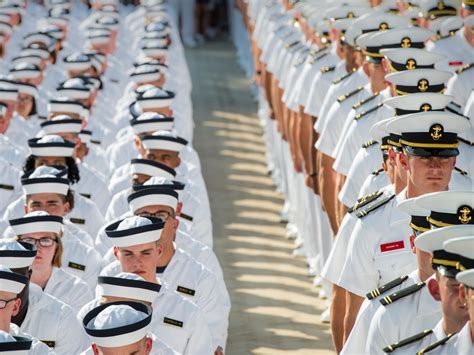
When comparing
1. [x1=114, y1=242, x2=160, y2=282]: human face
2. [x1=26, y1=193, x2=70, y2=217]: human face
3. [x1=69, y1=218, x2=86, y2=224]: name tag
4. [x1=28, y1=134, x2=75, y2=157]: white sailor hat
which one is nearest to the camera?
[x1=114, y1=242, x2=160, y2=282]: human face

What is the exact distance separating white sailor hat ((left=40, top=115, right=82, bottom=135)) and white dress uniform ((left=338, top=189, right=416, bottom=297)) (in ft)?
14.0

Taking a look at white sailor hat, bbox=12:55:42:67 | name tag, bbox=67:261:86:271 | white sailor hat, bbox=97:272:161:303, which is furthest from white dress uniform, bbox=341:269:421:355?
white sailor hat, bbox=12:55:42:67

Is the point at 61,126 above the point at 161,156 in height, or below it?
above

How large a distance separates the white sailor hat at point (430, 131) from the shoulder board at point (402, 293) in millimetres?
786

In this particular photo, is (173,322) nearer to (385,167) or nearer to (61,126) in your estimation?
(385,167)

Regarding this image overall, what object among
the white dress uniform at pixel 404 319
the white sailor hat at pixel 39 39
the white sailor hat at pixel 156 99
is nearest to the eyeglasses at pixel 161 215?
the white dress uniform at pixel 404 319

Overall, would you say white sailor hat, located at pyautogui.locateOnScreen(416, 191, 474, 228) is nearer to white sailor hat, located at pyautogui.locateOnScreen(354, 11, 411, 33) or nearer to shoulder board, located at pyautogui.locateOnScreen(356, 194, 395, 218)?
shoulder board, located at pyautogui.locateOnScreen(356, 194, 395, 218)

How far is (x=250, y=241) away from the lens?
12.2 metres

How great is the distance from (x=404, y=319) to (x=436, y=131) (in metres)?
1.12

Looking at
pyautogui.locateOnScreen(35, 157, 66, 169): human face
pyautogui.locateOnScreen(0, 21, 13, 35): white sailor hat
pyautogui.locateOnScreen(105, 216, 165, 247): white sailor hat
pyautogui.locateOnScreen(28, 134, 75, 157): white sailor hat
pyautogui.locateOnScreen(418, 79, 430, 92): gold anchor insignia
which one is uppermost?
pyautogui.locateOnScreen(0, 21, 13, 35): white sailor hat

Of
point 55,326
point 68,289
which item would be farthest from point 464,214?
point 68,289

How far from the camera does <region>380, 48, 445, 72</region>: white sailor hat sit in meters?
8.20

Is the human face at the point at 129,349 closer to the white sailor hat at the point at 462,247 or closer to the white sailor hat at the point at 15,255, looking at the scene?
the white sailor hat at the point at 15,255

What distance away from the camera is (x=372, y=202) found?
678cm
